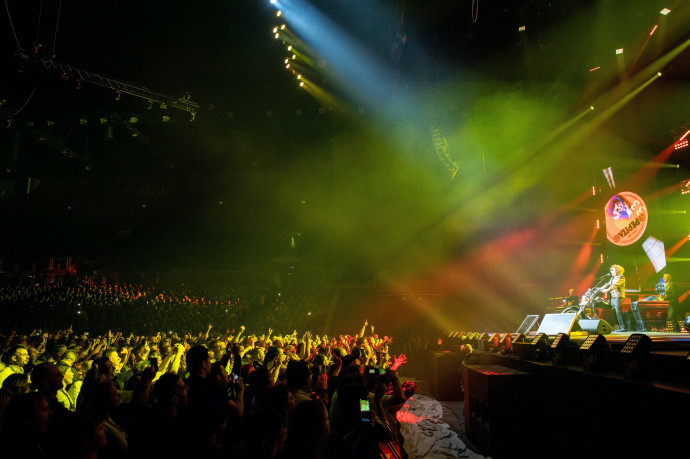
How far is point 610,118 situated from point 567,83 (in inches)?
111

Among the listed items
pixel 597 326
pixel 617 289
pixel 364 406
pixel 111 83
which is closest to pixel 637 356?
pixel 364 406

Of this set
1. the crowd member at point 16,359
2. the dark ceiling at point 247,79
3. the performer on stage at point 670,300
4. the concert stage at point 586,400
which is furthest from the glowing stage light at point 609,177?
the crowd member at point 16,359

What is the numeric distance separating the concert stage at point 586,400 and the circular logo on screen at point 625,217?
31.2 ft

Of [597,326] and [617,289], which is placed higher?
[617,289]

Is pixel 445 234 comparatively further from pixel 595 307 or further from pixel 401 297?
pixel 595 307

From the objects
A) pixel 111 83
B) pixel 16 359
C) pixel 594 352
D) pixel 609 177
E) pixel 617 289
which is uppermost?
pixel 111 83

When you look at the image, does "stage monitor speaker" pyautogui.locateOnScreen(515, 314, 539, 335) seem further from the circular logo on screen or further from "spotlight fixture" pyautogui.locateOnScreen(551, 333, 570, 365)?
the circular logo on screen

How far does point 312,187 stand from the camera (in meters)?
18.5

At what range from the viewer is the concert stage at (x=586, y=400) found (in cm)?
273

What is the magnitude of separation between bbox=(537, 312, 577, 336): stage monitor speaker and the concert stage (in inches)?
59.2

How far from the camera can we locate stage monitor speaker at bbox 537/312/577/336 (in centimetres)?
688

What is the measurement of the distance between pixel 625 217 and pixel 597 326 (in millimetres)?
7847

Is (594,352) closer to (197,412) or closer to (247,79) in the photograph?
(197,412)

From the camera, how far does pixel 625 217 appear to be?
12953mm
